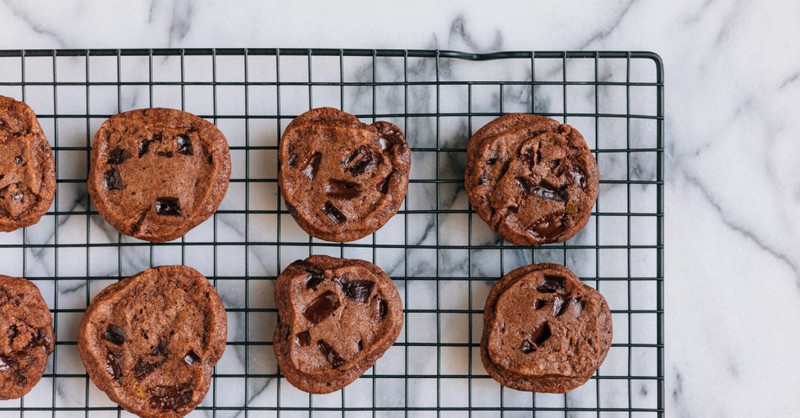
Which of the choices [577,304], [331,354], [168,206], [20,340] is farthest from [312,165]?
[20,340]

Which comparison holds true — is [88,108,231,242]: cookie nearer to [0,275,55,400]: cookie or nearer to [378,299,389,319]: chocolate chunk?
[0,275,55,400]: cookie

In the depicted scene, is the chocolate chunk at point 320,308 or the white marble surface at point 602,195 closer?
→ the chocolate chunk at point 320,308

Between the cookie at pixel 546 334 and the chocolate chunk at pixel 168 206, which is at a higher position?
the chocolate chunk at pixel 168 206

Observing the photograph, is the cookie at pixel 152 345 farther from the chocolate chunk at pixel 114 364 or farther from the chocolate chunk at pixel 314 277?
the chocolate chunk at pixel 314 277

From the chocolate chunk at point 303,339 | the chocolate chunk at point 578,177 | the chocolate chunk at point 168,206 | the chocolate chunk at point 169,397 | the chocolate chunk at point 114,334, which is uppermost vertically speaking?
the chocolate chunk at point 578,177

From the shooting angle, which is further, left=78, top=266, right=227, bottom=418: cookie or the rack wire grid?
the rack wire grid

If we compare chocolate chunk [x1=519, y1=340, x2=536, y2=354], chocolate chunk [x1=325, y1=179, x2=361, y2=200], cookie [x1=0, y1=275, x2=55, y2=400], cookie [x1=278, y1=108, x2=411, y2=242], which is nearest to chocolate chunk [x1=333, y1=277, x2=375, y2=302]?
cookie [x1=278, y1=108, x2=411, y2=242]

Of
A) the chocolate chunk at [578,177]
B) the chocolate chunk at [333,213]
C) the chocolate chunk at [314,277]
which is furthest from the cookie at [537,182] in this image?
the chocolate chunk at [314,277]

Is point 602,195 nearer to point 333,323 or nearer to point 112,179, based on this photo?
point 333,323
